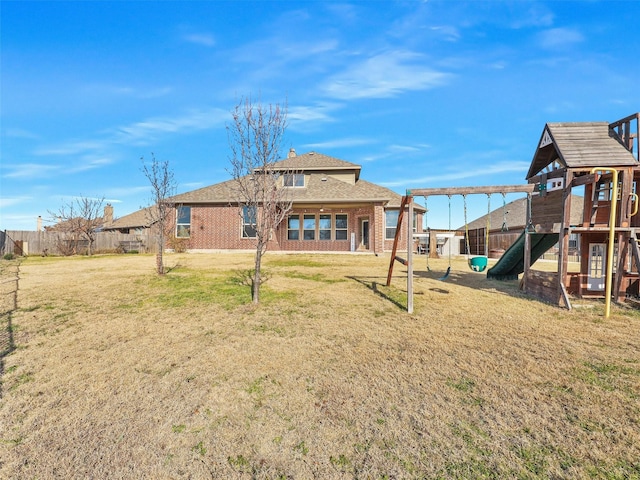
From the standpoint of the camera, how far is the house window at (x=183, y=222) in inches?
876

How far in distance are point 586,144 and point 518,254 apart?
4279 mm

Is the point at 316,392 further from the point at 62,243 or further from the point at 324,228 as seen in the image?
the point at 62,243

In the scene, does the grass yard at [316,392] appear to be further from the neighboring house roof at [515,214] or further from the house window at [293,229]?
the neighboring house roof at [515,214]

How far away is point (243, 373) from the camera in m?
4.25

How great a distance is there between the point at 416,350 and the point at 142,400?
12.5ft

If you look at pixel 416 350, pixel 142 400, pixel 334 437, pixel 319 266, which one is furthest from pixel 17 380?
pixel 319 266

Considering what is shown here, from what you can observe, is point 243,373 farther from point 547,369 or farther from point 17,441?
point 547,369

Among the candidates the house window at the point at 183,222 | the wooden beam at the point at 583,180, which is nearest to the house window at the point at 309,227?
the house window at the point at 183,222

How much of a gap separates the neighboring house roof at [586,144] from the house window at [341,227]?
13126 millimetres

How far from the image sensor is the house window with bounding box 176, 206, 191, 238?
2225 cm

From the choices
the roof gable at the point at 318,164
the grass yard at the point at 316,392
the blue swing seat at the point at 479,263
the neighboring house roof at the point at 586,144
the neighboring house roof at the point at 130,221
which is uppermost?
the roof gable at the point at 318,164

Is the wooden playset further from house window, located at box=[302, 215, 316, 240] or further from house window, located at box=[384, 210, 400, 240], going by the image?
house window, located at box=[384, 210, 400, 240]

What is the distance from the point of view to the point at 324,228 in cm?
2189

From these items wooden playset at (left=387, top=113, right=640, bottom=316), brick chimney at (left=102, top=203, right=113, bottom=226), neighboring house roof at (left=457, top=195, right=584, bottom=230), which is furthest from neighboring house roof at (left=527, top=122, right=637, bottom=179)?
brick chimney at (left=102, top=203, right=113, bottom=226)
